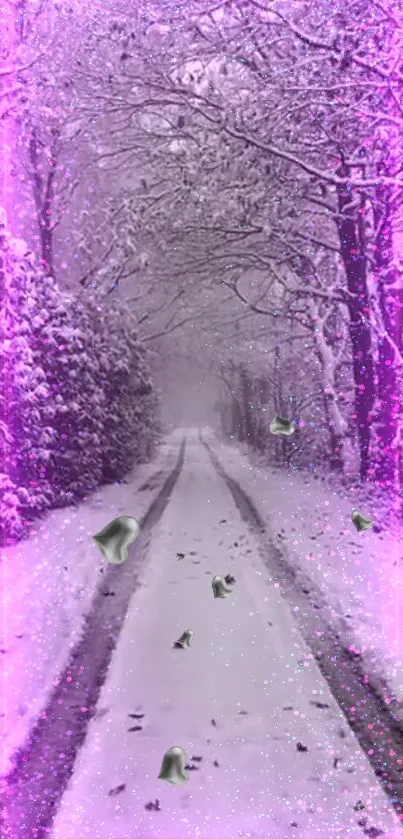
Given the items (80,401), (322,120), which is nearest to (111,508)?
(80,401)

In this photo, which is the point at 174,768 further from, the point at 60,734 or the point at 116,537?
the point at 116,537

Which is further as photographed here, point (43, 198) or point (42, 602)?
point (43, 198)

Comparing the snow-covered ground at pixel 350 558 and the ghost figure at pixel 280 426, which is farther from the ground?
the ghost figure at pixel 280 426

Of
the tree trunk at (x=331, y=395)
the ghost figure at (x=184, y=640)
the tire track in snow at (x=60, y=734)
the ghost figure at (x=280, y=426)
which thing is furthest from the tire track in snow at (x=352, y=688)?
the tree trunk at (x=331, y=395)

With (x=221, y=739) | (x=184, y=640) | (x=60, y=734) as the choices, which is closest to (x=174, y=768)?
(x=221, y=739)

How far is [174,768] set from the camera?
12.2 feet

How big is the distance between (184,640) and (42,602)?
6.32ft

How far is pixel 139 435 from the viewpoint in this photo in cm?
2103

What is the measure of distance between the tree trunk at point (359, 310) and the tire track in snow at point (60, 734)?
6.65 metres

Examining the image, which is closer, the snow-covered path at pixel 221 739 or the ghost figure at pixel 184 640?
the snow-covered path at pixel 221 739

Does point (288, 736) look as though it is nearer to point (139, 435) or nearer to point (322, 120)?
point (322, 120)

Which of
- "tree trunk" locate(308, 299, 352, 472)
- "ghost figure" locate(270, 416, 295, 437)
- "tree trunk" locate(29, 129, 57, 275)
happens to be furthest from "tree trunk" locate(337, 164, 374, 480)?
"tree trunk" locate(29, 129, 57, 275)

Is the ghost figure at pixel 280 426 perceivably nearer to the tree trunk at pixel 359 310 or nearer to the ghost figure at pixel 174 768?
the ghost figure at pixel 174 768

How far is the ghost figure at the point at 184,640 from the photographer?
594 cm
